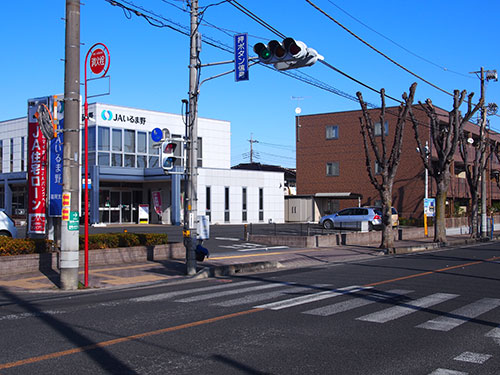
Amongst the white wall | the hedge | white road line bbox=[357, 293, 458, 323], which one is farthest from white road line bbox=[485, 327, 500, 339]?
the white wall

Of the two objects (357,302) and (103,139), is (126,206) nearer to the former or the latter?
(103,139)

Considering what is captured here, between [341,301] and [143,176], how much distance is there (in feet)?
98.8

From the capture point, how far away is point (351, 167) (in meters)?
52.1

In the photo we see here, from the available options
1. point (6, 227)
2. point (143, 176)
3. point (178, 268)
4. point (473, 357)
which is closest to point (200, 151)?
point (143, 176)

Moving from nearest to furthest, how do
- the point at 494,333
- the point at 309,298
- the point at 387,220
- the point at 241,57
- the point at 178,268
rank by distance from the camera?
the point at 494,333 → the point at 309,298 → the point at 241,57 → the point at 178,268 → the point at 387,220

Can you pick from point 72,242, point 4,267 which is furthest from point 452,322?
point 4,267

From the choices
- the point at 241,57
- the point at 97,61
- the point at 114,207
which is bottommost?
the point at 114,207

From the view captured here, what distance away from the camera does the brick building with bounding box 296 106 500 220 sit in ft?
156

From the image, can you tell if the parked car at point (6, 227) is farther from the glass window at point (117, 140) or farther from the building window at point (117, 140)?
the glass window at point (117, 140)

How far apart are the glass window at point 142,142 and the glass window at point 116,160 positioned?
1.67 m

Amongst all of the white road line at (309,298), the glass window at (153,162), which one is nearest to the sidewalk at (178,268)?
the white road line at (309,298)

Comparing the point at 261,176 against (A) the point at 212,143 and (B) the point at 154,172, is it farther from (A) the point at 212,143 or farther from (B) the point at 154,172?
(B) the point at 154,172

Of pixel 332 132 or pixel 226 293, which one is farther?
pixel 332 132

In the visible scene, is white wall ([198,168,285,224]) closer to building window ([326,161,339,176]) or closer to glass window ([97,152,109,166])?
glass window ([97,152,109,166])
